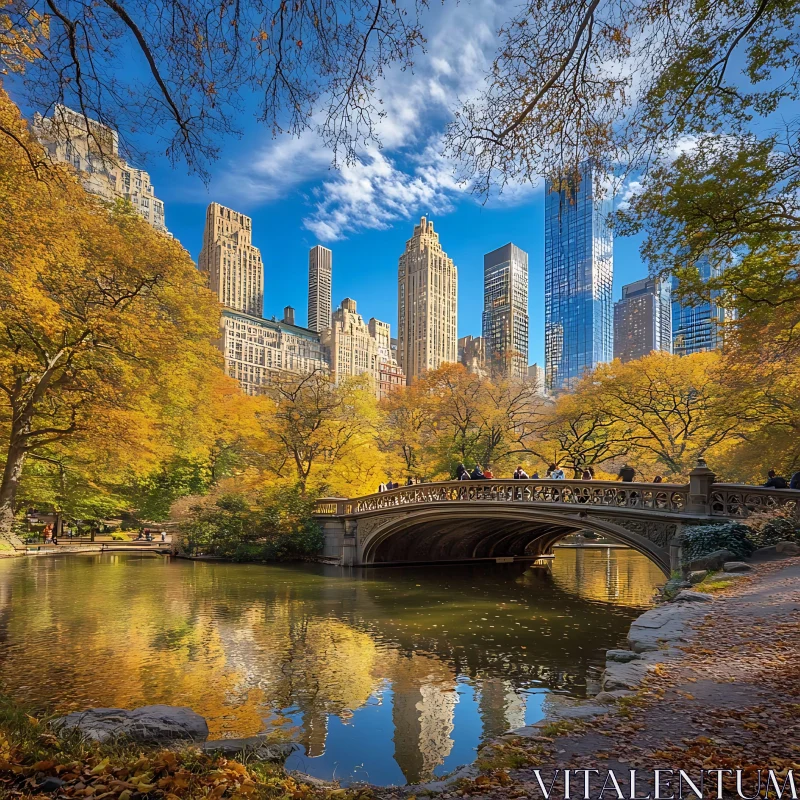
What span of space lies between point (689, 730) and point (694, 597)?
5236 millimetres

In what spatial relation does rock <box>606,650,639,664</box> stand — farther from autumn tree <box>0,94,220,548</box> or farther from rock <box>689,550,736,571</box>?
autumn tree <box>0,94,220,548</box>

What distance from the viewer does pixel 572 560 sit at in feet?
99.6

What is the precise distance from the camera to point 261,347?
104 metres

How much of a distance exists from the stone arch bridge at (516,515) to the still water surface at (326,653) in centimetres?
241

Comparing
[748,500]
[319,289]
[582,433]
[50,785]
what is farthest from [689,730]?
[319,289]

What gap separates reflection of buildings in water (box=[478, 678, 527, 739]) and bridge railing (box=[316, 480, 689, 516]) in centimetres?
744

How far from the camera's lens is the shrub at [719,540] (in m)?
11.7

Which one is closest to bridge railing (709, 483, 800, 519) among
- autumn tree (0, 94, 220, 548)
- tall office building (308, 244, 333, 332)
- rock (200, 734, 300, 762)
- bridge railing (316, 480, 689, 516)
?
bridge railing (316, 480, 689, 516)

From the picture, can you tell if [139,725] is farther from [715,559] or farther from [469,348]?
[469,348]

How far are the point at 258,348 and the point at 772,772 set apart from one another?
10477 cm

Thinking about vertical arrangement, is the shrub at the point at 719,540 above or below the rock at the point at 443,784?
above

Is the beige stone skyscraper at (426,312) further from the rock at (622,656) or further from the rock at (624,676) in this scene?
the rock at (624,676)

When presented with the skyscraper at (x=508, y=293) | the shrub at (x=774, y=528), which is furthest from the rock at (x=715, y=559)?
the skyscraper at (x=508, y=293)

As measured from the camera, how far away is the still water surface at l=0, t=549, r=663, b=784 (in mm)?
7305
